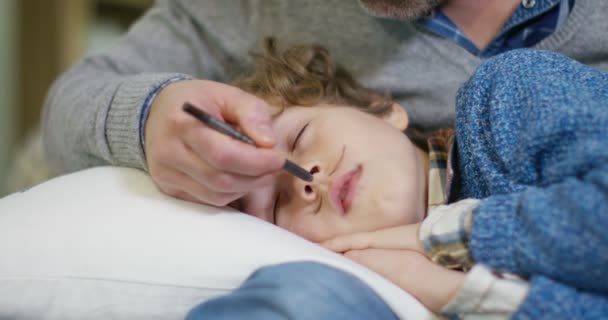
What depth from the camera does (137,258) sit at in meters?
0.69

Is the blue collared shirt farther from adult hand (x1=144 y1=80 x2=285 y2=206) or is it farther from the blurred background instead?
the blurred background

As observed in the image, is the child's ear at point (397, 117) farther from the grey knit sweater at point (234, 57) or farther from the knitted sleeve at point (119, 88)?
the knitted sleeve at point (119, 88)

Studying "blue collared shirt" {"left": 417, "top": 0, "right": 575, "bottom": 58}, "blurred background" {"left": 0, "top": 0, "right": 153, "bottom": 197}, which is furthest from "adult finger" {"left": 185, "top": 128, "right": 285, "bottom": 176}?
"blurred background" {"left": 0, "top": 0, "right": 153, "bottom": 197}

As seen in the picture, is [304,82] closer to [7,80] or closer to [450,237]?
[450,237]

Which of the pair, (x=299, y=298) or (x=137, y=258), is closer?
(x=299, y=298)

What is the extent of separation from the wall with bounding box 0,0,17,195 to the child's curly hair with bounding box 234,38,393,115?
209 centimetres

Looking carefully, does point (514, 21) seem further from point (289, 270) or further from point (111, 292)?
point (111, 292)

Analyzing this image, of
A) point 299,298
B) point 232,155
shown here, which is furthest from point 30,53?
point 299,298

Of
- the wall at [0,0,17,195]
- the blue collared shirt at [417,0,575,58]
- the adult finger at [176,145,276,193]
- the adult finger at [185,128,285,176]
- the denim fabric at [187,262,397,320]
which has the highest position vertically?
the blue collared shirt at [417,0,575,58]

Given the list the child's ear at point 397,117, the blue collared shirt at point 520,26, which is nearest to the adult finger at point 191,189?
the child's ear at point 397,117

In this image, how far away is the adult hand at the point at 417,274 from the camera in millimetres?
669

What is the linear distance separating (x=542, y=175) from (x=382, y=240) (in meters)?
0.21

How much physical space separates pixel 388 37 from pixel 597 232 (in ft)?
2.09

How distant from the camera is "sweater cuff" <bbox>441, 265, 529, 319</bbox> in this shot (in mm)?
606
